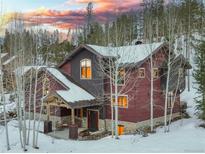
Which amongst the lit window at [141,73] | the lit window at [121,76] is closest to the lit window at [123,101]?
the lit window at [121,76]

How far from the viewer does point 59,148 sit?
18938 mm

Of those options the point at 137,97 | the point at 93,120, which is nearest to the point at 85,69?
the point at 93,120

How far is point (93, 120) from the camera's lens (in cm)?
2644

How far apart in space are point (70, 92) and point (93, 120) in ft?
11.5

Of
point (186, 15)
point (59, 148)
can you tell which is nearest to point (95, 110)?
point (59, 148)

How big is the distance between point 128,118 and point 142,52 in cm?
593

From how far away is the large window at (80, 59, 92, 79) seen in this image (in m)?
26.5

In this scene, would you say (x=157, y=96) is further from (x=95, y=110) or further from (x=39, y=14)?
(x=39, y=14)

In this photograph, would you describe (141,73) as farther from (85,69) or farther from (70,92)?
(70,92)

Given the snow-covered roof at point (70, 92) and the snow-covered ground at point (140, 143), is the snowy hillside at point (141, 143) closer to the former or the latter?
the snow-covered ground at point (140, 143)

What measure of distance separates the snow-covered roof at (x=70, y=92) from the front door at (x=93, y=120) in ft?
5.20

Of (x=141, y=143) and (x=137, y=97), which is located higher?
(x=137, y=97)

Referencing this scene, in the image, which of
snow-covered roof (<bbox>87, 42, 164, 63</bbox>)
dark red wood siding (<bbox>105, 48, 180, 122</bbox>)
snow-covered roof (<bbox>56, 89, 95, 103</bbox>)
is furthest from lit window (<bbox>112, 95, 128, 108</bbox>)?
snow-covered roof (<bbox>87, 42, 164, 63</bbox>)

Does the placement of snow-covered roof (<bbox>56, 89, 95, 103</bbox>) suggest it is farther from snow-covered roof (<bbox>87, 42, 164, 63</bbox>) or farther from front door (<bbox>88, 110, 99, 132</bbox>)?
snow-covered roof (<bbox>87, 42, 164, 63</bbox>)
